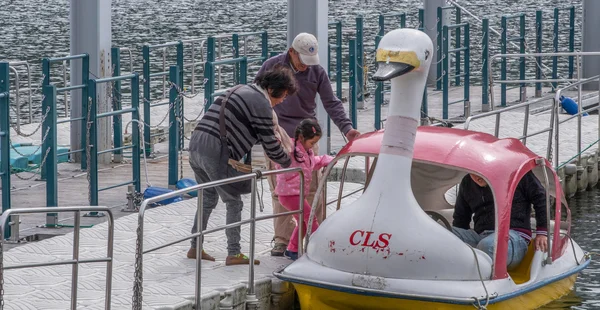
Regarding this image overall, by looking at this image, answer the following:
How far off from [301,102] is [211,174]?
4.72 feet

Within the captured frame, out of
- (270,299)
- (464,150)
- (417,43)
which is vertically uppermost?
(417,43)

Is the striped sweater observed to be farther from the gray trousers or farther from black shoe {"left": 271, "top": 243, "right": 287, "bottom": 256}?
black shoe {"left": 271, "top": 243, "right": 287, "bottom": 256}

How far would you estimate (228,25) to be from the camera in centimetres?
Answer: 5109

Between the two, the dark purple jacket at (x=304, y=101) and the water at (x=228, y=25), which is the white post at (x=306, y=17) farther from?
the dark purple jacket at (x=304, y=101)

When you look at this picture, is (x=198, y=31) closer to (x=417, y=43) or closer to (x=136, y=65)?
(x=136, y=65)

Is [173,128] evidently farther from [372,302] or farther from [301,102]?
[372,302]

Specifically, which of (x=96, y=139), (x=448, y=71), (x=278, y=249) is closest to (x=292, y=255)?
(x=278, y=249)

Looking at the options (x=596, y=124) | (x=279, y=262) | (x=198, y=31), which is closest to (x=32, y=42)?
(x=198, y=31)

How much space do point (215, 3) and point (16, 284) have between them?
211ft

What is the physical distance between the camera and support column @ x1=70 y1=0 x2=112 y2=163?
1384cm

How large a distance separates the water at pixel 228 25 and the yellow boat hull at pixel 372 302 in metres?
0.81

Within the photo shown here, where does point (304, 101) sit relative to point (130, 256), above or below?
above

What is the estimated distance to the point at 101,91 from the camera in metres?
13.9

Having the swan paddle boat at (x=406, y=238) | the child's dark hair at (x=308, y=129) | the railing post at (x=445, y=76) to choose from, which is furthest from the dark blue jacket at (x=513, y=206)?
the railing post at (x=445, y=76)
